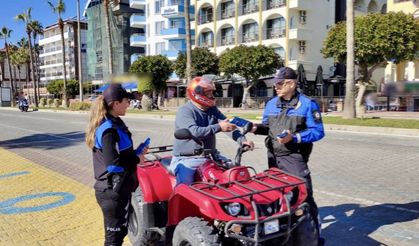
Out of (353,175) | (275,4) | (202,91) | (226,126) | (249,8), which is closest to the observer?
(226,126)

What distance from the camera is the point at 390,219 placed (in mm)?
5184

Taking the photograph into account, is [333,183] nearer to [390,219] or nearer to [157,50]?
Answer: [390,219]

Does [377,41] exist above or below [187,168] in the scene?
above

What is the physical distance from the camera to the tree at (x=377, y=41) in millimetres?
23125

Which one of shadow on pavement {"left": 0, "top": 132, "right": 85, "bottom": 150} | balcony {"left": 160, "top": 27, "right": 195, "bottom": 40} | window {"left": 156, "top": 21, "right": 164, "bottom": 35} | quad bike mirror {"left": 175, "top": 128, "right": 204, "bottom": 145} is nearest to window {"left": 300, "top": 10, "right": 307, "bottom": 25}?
balcony {"left": 160, "top": 27, "right": 195, "bottom": 40}

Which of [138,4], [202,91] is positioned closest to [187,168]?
[202,91]

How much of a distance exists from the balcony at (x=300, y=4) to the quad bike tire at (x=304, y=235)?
4237 cm

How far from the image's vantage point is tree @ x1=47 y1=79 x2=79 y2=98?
72000 mm

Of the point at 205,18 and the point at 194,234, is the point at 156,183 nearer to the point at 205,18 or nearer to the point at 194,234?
the point at 194,234

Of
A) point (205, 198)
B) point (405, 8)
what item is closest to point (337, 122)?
point (205, 198)

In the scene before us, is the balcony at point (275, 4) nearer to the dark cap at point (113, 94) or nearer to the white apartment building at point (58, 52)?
the dark cap at point (113, 94)

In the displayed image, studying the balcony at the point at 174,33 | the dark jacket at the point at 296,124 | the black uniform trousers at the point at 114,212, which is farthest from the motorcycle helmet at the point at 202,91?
the balcony at the point at 174,33

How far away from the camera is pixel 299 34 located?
1711 inches

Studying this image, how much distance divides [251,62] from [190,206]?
117 ft
